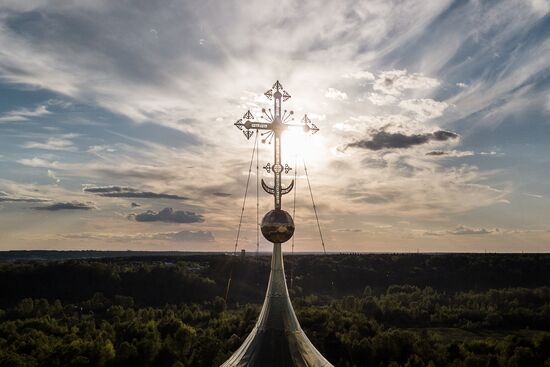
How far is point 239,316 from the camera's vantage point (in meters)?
88.8

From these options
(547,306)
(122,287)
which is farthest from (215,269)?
(547,306)

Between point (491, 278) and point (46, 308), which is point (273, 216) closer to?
point (46, 308)

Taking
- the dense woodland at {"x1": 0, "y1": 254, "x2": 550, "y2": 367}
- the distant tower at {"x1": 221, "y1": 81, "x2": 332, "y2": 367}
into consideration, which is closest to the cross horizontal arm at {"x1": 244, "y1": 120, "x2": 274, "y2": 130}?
the distant tower at {"x1": 221, "y1": 81, "x2": 332, "y2": 367}

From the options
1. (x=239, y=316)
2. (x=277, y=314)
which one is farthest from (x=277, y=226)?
(x=239, y=316)

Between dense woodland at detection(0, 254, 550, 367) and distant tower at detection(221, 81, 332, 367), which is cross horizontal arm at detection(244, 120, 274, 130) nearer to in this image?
distant tower at detection(221, 81, 332, 367)

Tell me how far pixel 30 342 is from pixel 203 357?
1956 cm

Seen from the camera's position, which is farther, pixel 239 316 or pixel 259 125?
pixel 239 316

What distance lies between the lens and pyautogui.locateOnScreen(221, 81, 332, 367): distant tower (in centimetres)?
1584

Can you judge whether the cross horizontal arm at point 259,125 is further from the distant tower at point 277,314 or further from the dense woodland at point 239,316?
the dense woodland at point 239,316

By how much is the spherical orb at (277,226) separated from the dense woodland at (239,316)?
3120 millimetres

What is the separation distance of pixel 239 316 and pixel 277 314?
244 feet

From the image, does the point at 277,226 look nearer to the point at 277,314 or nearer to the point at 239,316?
the point at 277,314

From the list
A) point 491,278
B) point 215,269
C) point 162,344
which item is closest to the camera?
point 162,344

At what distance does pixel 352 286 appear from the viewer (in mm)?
186875
